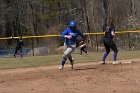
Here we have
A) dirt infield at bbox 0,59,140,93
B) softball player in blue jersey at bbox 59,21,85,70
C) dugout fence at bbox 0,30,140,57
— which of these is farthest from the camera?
dugout fence at bbox 0,30,140,57

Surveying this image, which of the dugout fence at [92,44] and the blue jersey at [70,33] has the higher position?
the blue jersey at [70,33]

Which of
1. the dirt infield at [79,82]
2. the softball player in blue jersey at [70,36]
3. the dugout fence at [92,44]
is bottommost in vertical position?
the dugout fence at [92,44]

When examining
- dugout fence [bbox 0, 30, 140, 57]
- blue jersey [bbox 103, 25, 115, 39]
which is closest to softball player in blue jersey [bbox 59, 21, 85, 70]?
blue jersey [bbox 103, 25, 115, 39]

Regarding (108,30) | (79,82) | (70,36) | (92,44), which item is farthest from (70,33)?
(92,44)

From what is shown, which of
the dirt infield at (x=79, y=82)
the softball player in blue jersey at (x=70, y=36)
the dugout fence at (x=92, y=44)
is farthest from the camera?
the dugout fence at (x=92, y=44)

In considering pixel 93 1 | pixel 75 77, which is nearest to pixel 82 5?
pixel 93 1

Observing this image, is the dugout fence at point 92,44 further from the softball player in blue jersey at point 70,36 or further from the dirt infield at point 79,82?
the dirt infield at point 79,82

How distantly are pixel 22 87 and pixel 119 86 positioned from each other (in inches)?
102

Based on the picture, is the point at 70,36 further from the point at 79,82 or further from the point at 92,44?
the point at 92,44

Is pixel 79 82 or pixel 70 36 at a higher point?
pixel 70 36

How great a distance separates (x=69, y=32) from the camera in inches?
588

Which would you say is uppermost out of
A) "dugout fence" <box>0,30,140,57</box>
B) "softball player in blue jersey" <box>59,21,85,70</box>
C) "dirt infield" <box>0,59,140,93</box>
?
"softball player in blue jersey" <box>59,21,85,70</box>

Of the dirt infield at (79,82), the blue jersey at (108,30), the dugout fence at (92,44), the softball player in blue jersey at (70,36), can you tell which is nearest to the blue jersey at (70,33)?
the softball player in blue jersey at (70,36)

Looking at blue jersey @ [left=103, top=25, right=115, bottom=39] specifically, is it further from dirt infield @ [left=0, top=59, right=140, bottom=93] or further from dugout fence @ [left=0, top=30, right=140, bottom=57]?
dugout fence @ [left=0, top=30, right=140, bottom=57]
